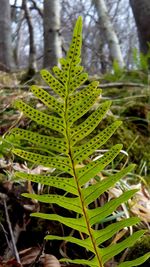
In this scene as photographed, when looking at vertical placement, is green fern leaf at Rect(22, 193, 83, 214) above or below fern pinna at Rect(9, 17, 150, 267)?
below

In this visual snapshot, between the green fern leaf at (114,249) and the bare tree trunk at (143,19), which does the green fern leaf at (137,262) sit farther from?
the bare tree trunk at (143,19)

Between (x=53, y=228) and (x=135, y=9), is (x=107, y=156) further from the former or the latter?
(x=135, y=9)

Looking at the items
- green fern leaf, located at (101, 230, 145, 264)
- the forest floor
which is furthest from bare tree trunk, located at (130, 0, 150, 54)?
green fern leaf, located at (101, 230, 145, 264)

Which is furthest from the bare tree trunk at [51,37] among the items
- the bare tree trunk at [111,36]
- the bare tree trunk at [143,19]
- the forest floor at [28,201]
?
the forest floor at [28,201]

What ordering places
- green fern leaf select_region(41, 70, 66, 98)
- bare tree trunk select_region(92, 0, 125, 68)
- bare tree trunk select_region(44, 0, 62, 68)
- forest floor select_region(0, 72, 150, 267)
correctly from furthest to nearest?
1. bare tree trunk select_region(92, 0, 125, 68)
2. bare tree trunk select_region(44, 0, 62, 68)
3. forest floor select_region(0, 72, 150, 267)
4. green fern leaf select_region(41, 70, 66, 98)

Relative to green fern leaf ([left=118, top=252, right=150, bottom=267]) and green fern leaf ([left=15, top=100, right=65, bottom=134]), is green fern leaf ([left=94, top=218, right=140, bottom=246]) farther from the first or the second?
green fern leaf ([left=15, top=100, right=65, bottom=134])

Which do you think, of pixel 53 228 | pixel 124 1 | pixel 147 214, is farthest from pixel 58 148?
pixel 124 1

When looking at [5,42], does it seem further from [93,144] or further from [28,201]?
[93,144]

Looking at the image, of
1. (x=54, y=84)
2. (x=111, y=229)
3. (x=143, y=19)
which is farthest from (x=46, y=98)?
(x=143, y=19)

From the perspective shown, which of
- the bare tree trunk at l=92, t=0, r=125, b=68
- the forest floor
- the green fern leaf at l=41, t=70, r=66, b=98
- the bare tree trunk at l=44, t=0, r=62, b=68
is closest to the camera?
the green fern leaf at l=41, t=70, r=66, b=98
